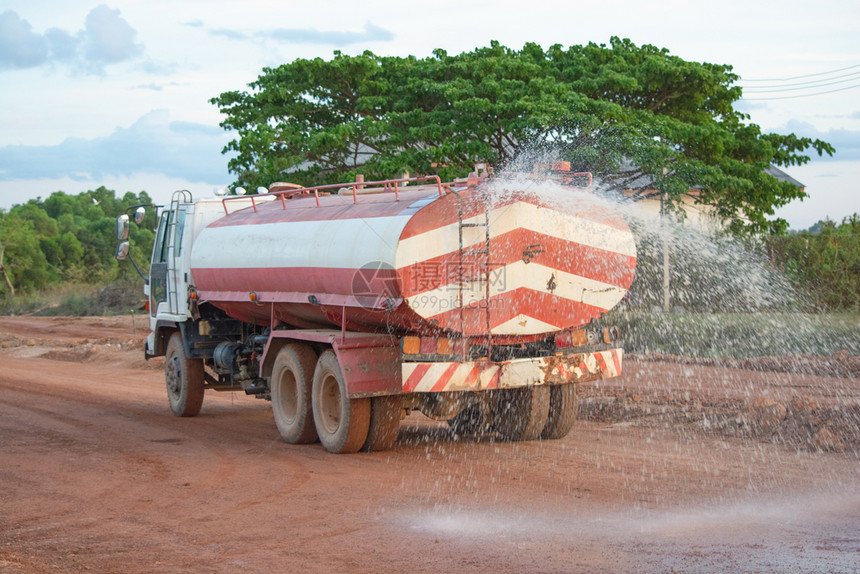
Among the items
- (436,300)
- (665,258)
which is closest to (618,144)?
(665,258)

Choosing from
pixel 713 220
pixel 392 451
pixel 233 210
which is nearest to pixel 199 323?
pixel 233 210

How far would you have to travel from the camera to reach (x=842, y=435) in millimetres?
9602

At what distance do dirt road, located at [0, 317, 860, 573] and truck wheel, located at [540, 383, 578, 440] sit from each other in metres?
0.22

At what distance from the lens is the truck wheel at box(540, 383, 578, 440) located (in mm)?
10234

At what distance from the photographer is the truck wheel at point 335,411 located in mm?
9445

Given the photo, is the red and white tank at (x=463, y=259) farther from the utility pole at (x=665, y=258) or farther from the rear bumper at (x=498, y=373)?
the utility pole at (x=665, y=258)

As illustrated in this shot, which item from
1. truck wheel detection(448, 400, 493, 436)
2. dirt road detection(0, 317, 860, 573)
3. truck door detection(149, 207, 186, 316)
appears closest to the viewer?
dirt road detection(0, 317, 860, 573)

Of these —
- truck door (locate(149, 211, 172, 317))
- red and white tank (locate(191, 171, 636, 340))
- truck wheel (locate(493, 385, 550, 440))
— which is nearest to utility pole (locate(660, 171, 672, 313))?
truck door (locate(149, 211, 172, 317))

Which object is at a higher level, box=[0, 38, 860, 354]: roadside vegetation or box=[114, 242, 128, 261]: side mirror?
box=[0, 38, 860, 354]: roadside vegetation

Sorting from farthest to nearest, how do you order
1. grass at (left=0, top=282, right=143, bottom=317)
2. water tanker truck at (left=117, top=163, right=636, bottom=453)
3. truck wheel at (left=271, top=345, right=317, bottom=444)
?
grass at (left=0, top=282, right=143, bottom=317)
truck wheel at (left=271, top=345, right=317, bottom=444)
water tanker truck at (left=117, top=163, right=636, bottom=453)

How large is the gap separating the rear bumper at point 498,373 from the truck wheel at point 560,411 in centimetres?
72

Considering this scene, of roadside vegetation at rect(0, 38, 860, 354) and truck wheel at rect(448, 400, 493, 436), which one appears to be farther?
roadside vegetation at rect(0, 38, 860, 354)

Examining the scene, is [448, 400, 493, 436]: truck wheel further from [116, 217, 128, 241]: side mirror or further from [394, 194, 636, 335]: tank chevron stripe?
[116, 217, 128, 241]: side mirror

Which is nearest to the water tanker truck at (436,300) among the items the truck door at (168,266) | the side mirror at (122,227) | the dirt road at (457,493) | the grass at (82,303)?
the dirt road at (457,493)
